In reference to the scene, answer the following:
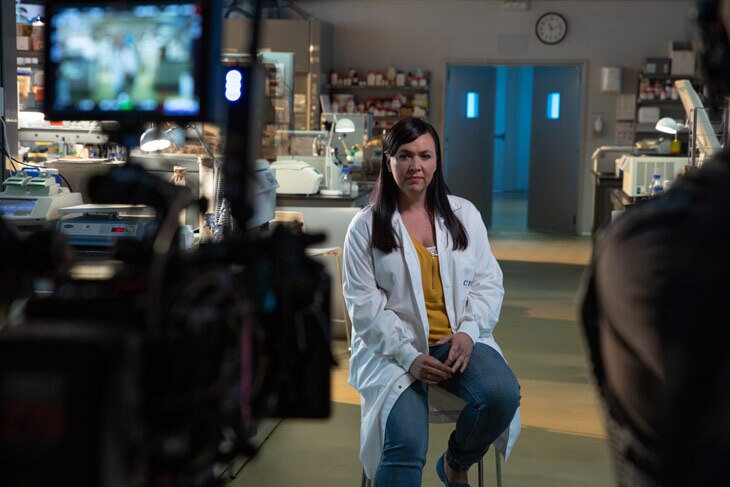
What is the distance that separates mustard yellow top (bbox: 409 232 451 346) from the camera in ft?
10.2

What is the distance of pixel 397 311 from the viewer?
121 inches

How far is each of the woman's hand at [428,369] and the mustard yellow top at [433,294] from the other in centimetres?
18

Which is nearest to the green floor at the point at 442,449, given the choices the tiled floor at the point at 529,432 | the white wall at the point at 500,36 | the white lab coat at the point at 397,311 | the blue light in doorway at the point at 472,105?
the tiled floor at the point at 529,432

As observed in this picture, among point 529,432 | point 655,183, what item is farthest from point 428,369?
point 655,183

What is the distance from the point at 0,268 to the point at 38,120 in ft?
16.4

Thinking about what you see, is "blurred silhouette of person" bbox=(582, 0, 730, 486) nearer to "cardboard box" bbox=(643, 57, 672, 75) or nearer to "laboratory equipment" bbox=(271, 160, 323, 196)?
"laboratory equipment" bbox=(271, 160, 323, 196)

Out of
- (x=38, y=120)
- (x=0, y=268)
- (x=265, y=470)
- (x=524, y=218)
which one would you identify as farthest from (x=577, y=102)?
(x=0, y=268)

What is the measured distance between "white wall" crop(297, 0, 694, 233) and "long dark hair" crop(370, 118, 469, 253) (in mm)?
8960

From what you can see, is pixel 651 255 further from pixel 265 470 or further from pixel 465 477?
pixel 265 470

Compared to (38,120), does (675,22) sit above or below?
above

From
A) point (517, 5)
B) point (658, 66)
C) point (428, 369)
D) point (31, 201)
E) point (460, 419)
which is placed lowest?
point (460, 419)

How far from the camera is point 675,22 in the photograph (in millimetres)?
11656

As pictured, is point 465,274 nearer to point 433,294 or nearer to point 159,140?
point 433,294

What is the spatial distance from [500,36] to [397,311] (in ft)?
30.9
